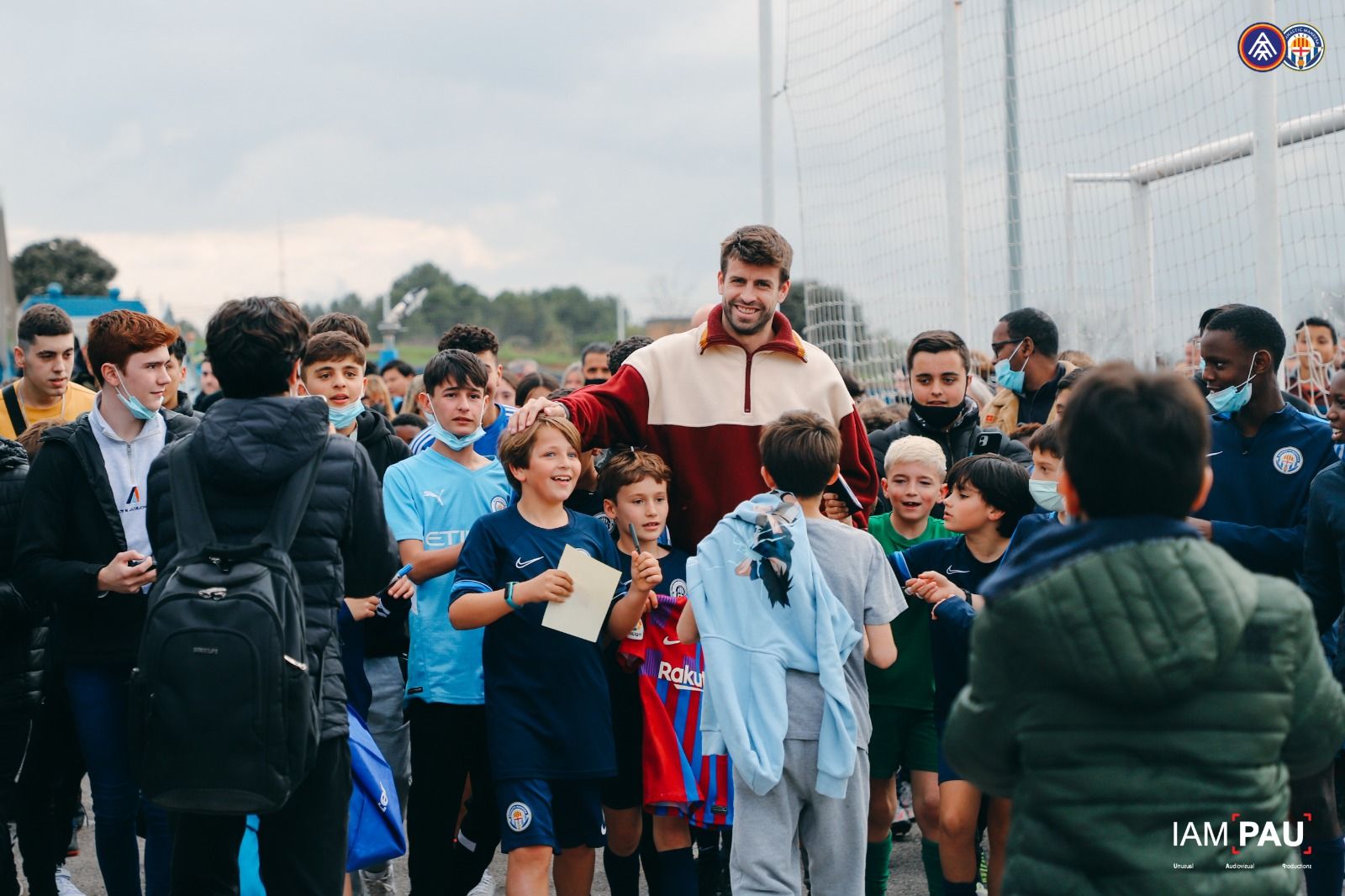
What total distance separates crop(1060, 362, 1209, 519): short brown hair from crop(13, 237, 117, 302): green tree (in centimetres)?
4279

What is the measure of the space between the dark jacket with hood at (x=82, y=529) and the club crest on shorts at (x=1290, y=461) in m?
3.56

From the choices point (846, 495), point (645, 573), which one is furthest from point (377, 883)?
point (846, 495)

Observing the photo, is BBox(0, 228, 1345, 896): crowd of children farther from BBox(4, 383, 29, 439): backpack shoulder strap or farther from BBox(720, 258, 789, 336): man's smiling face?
BBox(4, 383, 29, 439): backpack shoulder strap

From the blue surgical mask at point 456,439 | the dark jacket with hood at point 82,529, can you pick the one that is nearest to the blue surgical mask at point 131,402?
the dark jacket with hood at point 82,529

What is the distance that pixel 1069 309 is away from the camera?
309 inches

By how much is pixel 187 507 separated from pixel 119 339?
1351 mm

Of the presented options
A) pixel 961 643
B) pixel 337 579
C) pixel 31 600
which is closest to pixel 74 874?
pixel 31 600

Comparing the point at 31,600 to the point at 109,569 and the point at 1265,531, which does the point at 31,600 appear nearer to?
the point at 109,569

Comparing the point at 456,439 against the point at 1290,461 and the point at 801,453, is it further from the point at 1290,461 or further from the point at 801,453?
A: the point at 1290,461

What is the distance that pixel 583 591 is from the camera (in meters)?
4.18

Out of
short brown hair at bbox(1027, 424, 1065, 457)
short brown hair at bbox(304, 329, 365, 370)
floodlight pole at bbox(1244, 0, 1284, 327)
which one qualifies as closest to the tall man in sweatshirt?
short brown hair at bbox(1027, 424, 1065, 457)

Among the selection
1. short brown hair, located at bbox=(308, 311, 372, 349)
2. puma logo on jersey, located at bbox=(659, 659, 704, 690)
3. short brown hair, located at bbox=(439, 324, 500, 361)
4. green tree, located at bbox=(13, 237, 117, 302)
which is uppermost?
green tree, located at bbox=(13, 237, 117, 302)

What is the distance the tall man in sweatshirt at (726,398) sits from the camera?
4.54 metres

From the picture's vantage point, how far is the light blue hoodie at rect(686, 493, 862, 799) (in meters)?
3.73
